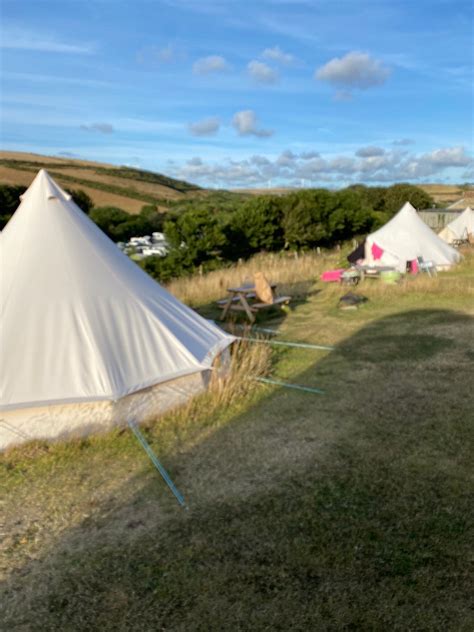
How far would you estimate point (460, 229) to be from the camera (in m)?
26.8

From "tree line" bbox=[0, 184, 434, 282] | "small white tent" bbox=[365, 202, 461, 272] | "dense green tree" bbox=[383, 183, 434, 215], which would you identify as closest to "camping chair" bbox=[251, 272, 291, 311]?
"small white tent" bbox=[365, 202, 461, 272]

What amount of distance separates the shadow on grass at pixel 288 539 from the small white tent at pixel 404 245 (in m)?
12.1

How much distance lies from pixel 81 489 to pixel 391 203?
47.8 metres

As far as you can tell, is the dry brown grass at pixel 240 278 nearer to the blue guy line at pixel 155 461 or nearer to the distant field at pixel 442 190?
the blue guy line at pixel 155 461

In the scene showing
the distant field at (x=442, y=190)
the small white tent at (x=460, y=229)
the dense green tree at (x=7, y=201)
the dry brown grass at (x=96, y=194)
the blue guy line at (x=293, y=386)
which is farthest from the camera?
the distant field at (x=442, y=190)

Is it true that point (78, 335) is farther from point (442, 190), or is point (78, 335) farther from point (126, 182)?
point (442, 190)

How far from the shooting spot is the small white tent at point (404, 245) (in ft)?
57.0

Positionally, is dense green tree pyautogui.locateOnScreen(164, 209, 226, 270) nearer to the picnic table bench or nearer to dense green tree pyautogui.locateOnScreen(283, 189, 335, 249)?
dense green tree pyautogui.locateOnScreen(283, 189, 335, 249)

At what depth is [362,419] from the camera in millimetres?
5719

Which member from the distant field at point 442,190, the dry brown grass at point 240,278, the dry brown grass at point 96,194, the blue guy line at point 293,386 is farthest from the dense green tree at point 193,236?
the distant field at point 442,190

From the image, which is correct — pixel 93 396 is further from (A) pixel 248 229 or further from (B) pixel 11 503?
(A) pixel 248 229

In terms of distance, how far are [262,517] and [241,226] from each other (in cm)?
2123

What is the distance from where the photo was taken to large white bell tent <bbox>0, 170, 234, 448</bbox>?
5137mm

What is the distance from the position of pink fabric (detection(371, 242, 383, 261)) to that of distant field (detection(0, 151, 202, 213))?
26508mm
